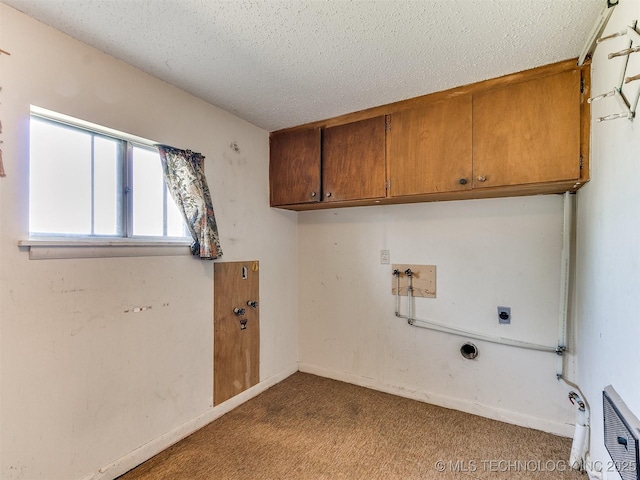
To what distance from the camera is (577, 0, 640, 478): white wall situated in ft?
3.70

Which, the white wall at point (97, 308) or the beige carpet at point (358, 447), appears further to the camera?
the beige carpet at point (358, 447)

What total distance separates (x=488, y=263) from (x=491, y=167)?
79cm

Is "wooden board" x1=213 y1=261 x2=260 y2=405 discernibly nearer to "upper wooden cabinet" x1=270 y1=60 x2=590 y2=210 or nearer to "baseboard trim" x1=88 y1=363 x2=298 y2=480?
"baseboard trim" x1=88 y1=363 x2=298 y2=480

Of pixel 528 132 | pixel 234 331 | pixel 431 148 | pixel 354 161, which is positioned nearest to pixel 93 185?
pixel 234 331

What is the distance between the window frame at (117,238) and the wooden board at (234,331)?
46 centimetres

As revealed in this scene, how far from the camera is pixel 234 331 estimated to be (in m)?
2.58

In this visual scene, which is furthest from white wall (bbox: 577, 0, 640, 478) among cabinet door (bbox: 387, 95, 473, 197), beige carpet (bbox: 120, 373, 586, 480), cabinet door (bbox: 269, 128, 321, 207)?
cabinet door (bbox: 269, 128, 321, 207)

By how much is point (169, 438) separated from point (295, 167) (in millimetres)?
2268

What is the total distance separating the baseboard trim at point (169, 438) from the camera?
1.75 m

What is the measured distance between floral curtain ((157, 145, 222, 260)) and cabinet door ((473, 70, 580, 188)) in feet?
6.11

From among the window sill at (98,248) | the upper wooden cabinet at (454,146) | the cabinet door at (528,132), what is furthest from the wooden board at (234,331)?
the cabinet door at (528,132)

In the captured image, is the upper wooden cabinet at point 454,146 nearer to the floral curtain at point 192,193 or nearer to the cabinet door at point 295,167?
the cabinet door at point 295,167

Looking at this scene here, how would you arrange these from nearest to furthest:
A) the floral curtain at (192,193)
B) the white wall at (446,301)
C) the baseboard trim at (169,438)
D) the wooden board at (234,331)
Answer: the baseboard trim at (169,438) < the floral curtain at (192,193) < the white wall at (446,301) < the wooden board at (234,331)

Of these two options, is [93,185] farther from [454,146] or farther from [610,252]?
[610,252]
